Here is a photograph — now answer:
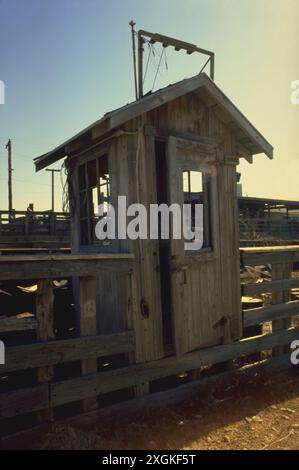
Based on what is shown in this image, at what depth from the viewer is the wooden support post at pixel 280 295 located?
240 inches

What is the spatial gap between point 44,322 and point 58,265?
628 mm

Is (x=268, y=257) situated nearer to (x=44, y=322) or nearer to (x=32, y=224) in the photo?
(x=44, y=322)

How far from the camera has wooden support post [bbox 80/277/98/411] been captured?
408 centimetres

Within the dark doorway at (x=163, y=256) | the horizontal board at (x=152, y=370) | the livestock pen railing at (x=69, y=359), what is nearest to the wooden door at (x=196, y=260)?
the horizontal board at (x=152, y=370)

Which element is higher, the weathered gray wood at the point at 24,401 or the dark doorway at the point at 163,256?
the dark doorway at the point at 163,256

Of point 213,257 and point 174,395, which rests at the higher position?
point 213,257

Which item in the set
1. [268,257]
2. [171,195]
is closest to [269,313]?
[268,257]

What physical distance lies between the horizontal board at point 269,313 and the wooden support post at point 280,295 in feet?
0.39

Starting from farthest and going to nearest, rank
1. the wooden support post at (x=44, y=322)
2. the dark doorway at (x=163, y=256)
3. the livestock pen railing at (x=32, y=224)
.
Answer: the livestock pen railing at (x=32, y=224), the dark doorway at (x=163, y=256), the wooden support post at (x=44, y=322)

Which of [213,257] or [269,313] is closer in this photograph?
[213,257]

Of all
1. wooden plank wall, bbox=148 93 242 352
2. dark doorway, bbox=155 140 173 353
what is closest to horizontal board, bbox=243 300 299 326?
wooden plank wall, bbox=148 93 242 352

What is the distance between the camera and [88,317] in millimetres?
4125

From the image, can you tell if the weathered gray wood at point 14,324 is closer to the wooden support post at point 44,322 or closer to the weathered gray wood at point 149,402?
the wooden support post at point 44,322

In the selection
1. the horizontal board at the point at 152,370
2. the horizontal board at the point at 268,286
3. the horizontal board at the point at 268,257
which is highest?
the horizontal board at the point at 268,257
